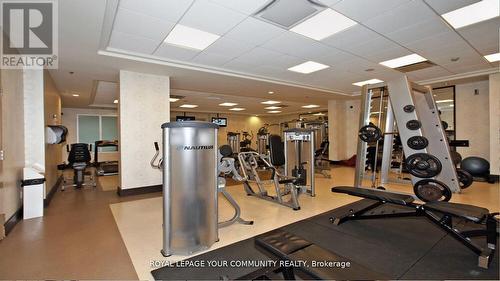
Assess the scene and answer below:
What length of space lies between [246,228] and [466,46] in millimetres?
4728

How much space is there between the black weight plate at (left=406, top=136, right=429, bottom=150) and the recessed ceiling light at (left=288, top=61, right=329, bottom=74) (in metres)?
2.16

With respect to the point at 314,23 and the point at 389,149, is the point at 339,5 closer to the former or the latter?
the point at 314,23

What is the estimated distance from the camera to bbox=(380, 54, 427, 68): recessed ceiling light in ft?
14.5

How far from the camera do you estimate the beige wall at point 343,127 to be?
9258 mm

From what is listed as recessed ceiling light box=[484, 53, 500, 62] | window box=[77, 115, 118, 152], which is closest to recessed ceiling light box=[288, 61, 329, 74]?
recessed ceiling light box=[484, 53, 500, 62]

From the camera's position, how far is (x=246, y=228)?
9.58 feet

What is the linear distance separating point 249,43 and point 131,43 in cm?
180

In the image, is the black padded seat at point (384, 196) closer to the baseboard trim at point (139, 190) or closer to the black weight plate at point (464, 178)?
the black weight plate at point (464, 178)

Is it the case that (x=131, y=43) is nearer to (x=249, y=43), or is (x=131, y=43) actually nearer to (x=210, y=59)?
(x=210, y=59)

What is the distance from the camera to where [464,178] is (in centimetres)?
445

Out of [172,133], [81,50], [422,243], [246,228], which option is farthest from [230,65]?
[422,243]

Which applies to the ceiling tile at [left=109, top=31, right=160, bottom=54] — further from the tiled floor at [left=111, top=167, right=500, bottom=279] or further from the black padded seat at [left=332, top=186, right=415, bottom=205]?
the black padded seat at [left=332, top=186, right=415, bottom=205]

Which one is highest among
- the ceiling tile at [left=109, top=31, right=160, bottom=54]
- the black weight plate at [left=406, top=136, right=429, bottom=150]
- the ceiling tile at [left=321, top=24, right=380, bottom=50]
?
the ceiling tile at [left=321, top=24, right=380, bottom=50]

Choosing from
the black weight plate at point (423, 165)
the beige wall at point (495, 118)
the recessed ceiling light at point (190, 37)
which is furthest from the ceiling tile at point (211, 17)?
the beige wall at point (495, 118)
